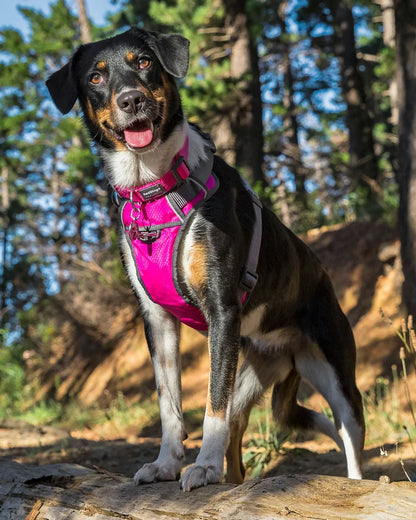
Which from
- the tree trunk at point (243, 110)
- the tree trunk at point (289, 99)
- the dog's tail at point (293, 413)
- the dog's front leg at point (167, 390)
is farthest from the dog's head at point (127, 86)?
the tree trunk at point (289, 99)

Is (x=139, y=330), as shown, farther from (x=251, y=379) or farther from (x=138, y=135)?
(x=138, y=135)

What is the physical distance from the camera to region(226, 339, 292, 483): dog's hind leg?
12.3ft

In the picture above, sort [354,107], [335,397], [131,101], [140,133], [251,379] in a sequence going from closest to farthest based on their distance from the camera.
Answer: [131,101] → [140,133] → [335,397] → [251,379] → [354,107]

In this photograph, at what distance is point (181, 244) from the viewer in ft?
9.76

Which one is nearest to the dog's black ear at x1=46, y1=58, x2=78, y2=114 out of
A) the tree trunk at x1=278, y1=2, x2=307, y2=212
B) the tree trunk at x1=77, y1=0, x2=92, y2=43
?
the tree trunk at x1=77, y1=0, x2=92, y2=43

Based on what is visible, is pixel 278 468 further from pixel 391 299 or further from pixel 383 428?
pixel 391 299

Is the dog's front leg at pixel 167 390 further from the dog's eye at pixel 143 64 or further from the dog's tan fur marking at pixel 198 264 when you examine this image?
the dog's eye at pixel 143 64

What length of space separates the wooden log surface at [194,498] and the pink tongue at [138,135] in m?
1.65

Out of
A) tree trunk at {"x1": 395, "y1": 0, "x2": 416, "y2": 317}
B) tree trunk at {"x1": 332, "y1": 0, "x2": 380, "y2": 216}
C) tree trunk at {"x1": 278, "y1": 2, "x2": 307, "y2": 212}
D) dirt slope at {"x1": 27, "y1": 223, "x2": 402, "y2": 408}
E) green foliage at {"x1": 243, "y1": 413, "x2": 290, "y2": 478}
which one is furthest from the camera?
tree trunk at {"x1": 278, "y1": 2, "x2": 307, "y2": 212}

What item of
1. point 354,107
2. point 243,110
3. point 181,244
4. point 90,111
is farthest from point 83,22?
point 181,244

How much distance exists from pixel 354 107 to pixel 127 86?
1430cm

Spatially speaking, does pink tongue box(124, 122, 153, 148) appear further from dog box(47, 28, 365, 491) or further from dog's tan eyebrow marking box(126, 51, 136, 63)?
dog's tan eyebrow marking box(126, 51, 136, 63)

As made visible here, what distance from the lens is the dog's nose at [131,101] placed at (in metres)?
2.88

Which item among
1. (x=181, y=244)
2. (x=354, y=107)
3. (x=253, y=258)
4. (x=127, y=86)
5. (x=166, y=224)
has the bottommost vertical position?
(x=253, y=258)
